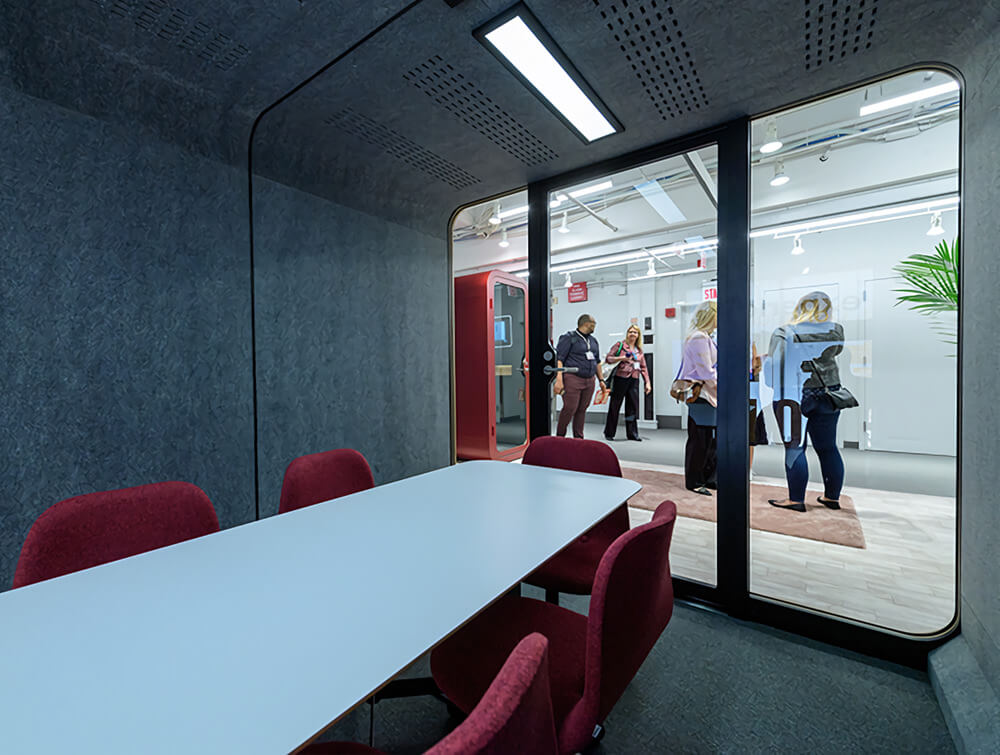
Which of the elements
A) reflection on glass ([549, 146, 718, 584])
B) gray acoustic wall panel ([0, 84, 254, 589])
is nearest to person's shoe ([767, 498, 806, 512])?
reflection on glass ([549, 146, 718, 584])

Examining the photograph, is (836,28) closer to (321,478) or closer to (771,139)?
(771,139)

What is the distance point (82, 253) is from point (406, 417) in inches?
80.9

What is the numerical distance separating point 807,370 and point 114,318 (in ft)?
11.5

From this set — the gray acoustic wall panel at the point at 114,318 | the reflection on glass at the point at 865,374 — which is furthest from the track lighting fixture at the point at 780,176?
the gray acoustic wall panel at the point at 114,318

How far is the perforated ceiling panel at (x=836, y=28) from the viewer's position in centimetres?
158

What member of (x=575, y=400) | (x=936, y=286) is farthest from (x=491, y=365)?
(x=936, y=286)

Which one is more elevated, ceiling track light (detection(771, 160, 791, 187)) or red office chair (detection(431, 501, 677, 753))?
ceiling track light (detection(771, 160, 791, 187))

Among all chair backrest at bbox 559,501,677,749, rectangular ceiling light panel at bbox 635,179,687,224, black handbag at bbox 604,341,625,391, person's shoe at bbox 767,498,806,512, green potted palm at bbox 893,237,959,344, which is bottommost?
person's shoe at bbox 767,498,806,512

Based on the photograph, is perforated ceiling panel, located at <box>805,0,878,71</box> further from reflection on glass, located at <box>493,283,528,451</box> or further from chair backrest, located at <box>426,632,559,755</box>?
reflection on glass, located at <box>493,283,528,451</box>

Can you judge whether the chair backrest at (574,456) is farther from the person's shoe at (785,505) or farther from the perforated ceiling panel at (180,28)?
the perforated ceiling panel at (180,28)

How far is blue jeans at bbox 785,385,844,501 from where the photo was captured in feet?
7.67

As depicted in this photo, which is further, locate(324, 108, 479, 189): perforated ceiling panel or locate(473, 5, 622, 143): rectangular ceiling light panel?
locate(324, 108, 479, 189): perforated ceiling panel

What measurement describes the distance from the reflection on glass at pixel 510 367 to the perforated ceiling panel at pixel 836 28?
3727 mm

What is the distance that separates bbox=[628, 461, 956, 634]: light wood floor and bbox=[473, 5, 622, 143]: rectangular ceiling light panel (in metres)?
2.11
